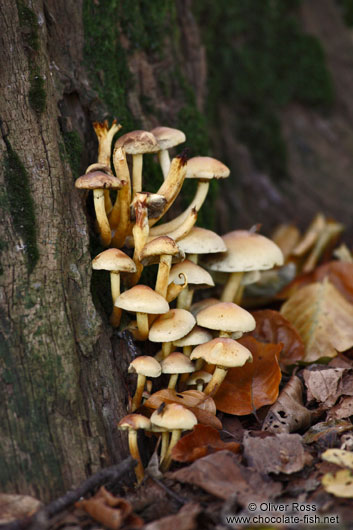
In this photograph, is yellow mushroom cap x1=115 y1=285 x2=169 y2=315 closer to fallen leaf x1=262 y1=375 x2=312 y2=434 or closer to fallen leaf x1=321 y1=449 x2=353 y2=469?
fallen leaf x1=262 y1=375 x2=312 y2=434

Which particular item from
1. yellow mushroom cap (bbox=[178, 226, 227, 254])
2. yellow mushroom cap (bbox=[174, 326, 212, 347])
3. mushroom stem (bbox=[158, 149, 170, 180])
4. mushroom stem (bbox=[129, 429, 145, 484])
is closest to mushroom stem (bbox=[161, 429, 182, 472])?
mushroom stem (bbox=[129, 429, 145, 484])

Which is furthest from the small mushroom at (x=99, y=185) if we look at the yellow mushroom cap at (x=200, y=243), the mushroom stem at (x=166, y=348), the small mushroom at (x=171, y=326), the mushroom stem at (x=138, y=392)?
the mushroom stem at (x=138, y=392)

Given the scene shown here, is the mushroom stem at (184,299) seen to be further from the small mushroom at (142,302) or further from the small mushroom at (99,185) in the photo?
the small mushroom at (99,185)

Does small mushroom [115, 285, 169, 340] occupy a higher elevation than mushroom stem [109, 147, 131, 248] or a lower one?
lower

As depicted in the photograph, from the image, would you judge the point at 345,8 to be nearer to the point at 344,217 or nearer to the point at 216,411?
the point at 344,217

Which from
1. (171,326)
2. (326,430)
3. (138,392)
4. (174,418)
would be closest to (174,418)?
(174,418)

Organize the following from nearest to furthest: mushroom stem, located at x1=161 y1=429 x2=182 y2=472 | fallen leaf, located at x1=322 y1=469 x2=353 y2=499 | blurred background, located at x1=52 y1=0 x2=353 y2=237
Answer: fallen leaf, located at x1=322 y1=469 x2=353 y2=499 < mushroom stem, located at x1=161 y1=429 x2=182 y2=472 < blurred background, located at x1=52 y1=0 x2=353 y2=237

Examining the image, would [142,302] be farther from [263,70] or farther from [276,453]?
[263,70]

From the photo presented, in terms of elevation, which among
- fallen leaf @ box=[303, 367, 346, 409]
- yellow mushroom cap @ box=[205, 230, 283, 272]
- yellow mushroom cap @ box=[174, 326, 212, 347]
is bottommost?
fallen leaf @ box=[303, 367, 346, 409]
